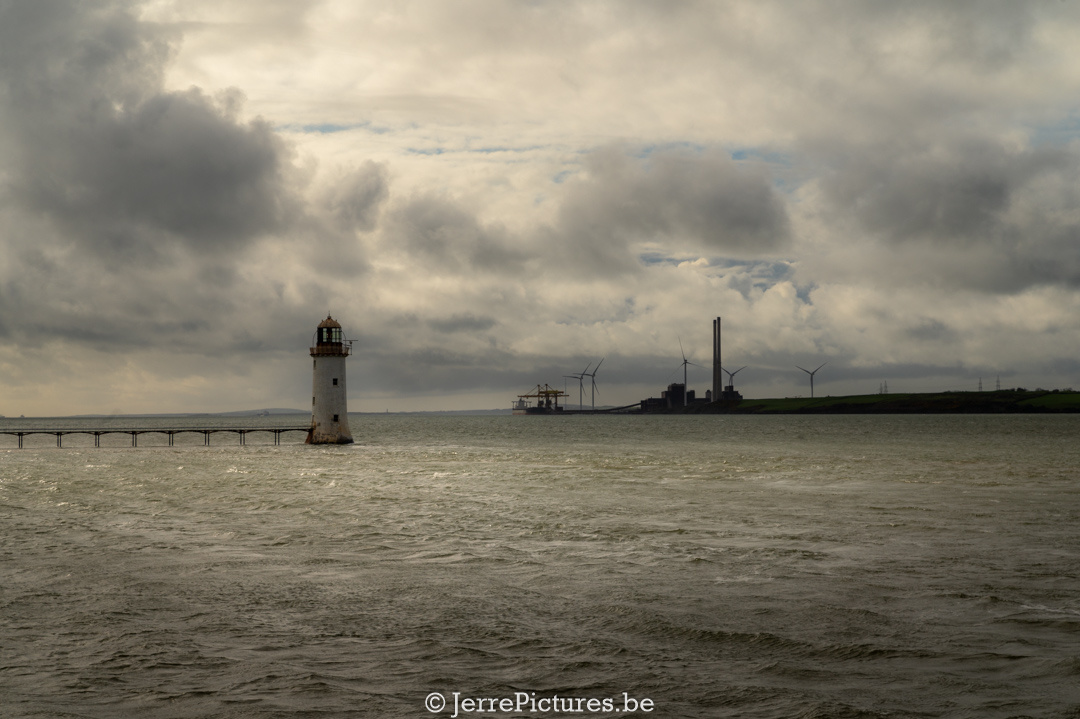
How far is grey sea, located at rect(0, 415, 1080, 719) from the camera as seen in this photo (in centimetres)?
952

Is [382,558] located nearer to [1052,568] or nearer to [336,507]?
[336,507]

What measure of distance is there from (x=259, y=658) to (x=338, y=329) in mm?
61898

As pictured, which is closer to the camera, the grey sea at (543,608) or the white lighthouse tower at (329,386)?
the grey sea at (543,608)

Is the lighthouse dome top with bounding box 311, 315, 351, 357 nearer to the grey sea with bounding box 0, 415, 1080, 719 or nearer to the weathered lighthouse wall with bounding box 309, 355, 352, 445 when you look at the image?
the weathered lighthouse wall with bounding box 309, 355, 352, 445

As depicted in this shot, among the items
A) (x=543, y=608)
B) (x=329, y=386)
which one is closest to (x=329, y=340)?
(x=329, y=386)

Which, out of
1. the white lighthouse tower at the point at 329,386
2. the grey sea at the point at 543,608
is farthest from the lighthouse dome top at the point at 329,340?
the grey sea at the point at 543,608

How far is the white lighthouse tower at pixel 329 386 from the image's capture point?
228ft

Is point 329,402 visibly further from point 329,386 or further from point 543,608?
point 543,608

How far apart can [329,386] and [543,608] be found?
2378 inches

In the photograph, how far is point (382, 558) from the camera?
749 inches

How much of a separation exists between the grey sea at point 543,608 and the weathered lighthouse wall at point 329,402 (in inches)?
1502

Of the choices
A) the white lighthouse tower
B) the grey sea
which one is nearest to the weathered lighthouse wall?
the white lighthouse tower

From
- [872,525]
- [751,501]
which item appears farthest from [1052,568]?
[751,501]

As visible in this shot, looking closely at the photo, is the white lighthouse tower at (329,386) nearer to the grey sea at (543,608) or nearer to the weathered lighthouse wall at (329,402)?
the weathered lighthouse wall at (329,402)
